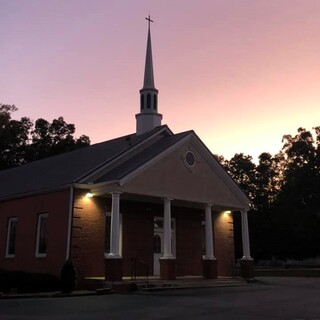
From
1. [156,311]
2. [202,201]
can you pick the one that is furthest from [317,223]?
[156,311]

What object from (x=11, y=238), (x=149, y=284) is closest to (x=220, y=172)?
(x=149, y=284)

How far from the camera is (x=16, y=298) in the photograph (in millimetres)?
16203

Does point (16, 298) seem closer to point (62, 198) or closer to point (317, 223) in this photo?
Answer: point (62, 198)

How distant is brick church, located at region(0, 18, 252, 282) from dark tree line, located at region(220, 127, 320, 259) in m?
28.0

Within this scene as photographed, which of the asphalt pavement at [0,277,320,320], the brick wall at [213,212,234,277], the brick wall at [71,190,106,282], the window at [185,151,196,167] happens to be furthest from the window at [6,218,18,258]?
the brick wall at [213,212,234,277]

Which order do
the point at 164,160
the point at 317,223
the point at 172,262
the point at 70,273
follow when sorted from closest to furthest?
1. the point at 70,273
2. the point at 172,262
3. the point at 164,160
4. the point at 317,223

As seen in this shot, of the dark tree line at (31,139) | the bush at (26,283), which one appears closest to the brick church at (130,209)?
the bush at (26,283)

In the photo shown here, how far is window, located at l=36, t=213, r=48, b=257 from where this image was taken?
895 inches

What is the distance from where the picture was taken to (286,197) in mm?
55500

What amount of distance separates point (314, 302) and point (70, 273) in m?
9.47

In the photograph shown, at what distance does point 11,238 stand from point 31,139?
31.3 metres

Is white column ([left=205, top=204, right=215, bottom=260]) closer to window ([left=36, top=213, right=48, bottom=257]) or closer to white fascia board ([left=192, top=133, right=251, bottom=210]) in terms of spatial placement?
white fascia board ([left=192, top=133, right=251, bottom=210])

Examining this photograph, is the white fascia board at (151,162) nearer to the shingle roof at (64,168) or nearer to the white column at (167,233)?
the white column at (167,233)

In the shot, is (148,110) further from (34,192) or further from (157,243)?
(34,192)
